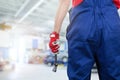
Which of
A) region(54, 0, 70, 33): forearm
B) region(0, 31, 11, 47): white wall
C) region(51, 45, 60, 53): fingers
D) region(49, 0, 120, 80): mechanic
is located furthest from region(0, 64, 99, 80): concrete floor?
region(49, 0, 120, 80): mechanic

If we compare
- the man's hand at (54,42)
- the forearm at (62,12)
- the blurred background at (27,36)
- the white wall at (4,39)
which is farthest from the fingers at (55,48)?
the white wall at (4,39)

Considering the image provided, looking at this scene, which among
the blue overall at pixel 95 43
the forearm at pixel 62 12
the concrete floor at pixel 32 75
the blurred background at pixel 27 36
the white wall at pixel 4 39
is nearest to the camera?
the blue overall at pixel 95 43

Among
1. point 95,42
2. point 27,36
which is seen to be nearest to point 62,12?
point 95,42

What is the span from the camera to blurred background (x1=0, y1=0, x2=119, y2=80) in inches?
305

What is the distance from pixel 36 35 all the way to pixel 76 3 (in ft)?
45.1

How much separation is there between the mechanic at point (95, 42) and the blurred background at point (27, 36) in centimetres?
593

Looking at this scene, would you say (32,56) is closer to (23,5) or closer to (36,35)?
(36,35)

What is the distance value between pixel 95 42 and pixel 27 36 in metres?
13.6

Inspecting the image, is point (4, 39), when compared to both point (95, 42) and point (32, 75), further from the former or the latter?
point (95, 42)

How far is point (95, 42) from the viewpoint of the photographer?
3.19 feet

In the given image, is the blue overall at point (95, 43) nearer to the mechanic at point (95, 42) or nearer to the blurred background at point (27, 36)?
the mechanic at point (95, 42)

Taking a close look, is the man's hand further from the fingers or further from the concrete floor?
the concrete floor

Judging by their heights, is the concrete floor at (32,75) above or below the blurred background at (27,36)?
below

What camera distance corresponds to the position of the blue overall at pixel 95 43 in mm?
973
